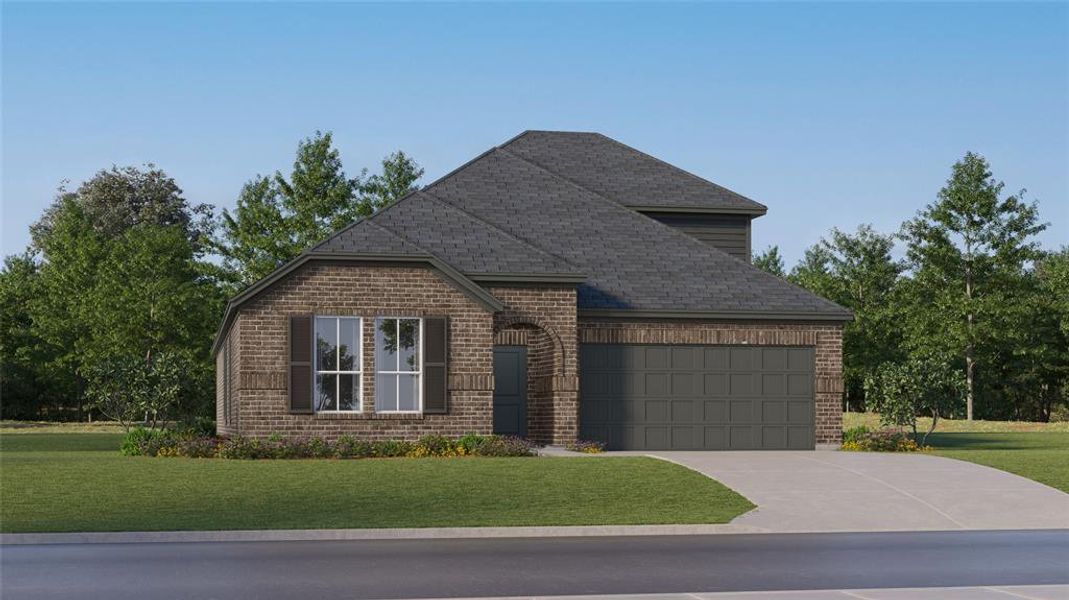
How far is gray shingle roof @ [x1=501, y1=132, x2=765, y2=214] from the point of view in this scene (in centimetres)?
3738

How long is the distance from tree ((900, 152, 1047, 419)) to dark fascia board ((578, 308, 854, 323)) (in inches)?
1023

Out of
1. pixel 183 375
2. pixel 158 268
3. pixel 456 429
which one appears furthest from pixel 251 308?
pixel 158 268

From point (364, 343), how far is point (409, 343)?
3.28ft

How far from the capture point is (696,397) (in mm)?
32188

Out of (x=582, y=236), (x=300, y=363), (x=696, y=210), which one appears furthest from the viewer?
(x=696, y=210)


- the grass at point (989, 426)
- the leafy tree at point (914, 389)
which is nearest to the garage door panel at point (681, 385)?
the leafy tree at point (914, 389)

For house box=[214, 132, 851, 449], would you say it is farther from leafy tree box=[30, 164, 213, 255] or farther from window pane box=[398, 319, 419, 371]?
leafy tree box=[30, 164, 213, 255]

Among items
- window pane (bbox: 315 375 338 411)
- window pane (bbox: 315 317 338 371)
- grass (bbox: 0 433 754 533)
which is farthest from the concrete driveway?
window pane (bbox: 315 317 338 371)

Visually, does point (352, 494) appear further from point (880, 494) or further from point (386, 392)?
point (880, 494)

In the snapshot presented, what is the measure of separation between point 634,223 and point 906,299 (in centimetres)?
2846

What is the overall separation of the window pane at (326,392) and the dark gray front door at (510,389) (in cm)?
500

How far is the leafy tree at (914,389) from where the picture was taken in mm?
32500

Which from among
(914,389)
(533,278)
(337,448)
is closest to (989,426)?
(914,389)

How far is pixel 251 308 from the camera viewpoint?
28.9 metres
